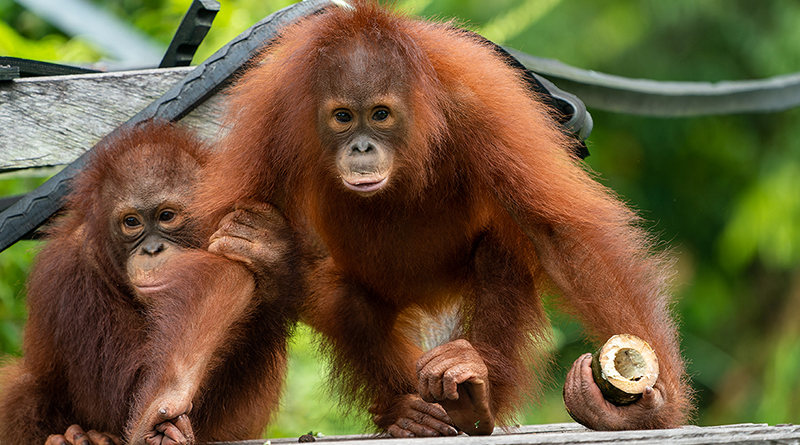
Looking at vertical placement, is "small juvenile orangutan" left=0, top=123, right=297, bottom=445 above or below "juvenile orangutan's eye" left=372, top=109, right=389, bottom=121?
below

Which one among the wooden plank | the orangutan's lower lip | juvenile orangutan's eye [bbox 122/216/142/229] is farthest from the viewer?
juvenile orangutan's eye [bbox 122/216/142/229]

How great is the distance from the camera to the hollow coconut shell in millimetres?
1894

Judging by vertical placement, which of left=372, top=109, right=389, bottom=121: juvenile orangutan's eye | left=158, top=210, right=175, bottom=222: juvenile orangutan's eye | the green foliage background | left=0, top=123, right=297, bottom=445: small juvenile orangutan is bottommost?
left=0, top=123, right=297, bottom=445: small juvenile orangutan

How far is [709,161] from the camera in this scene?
7.05 m

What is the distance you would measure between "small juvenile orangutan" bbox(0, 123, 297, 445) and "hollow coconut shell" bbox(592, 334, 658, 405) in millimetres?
877

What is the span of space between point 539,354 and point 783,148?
481cm

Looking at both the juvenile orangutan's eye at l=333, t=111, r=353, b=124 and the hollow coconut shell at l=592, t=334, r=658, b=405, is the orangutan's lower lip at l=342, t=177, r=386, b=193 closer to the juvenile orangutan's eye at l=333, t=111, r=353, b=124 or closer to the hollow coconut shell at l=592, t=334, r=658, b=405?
the juvenile orangutan's eye at l=333, t=111, r=353, b=124

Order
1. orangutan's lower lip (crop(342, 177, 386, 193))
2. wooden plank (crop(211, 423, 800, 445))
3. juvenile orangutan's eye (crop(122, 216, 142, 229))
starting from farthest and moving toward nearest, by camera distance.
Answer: juvenile orangutan's eye (crop(122, 216, 142, 229))
orangutan's lower lip (crop(342, 177, 386, 193))
wooden plank (crop(211, 423, 800, 445))

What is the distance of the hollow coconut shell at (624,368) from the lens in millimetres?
1894

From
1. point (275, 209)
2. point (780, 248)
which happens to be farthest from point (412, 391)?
point (780, 248)

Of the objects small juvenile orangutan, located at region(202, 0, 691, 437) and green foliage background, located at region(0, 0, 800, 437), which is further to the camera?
green foliage background, located at region(0, 0, 800, 437)

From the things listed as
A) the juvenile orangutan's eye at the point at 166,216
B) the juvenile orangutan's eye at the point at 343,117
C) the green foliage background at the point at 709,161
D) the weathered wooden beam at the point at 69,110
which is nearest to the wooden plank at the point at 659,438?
the juvenile orangutan's eye at the point at 343,117

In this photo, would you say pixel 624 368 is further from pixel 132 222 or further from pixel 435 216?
pixel 132 222

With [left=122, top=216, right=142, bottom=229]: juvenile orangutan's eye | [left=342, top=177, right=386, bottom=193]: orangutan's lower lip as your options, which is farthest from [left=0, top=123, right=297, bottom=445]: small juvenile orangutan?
[left=342, top=177, right=386, bottom=193]: orangutan's lower lip
